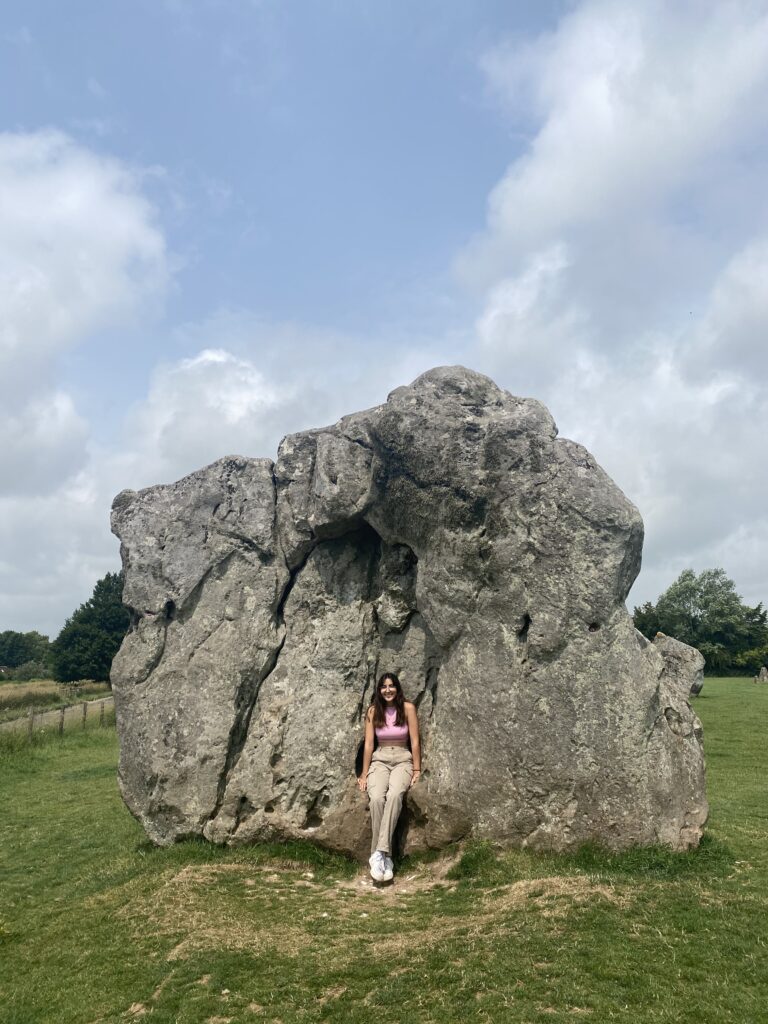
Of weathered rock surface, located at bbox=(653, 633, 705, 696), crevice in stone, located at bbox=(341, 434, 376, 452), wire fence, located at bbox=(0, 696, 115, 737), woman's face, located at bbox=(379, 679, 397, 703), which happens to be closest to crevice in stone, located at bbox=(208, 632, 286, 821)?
woman's face, located at bbox=(379, 679, 397, 703)

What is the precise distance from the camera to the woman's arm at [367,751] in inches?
473

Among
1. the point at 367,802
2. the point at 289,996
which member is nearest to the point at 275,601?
the point at 367,802

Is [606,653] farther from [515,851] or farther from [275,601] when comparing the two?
[275,601]

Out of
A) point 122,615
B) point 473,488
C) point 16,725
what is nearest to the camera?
point 473,488

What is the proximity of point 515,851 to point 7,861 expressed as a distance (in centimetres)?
941

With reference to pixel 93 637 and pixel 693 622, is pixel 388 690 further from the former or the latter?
pixel 693 622

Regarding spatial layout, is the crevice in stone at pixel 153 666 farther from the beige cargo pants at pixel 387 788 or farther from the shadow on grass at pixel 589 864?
the shadow on grass at pixel 589 864

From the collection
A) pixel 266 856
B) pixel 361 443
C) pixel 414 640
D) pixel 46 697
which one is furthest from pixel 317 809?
pixel 46 697

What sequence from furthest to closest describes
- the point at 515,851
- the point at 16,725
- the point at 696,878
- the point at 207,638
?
the point at 16,725, the point at 207,638, the point at 515,851, the point at 696,878

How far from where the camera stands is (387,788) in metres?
11.6

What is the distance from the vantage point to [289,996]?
7.32 metres

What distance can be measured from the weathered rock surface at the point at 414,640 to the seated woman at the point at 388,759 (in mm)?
313

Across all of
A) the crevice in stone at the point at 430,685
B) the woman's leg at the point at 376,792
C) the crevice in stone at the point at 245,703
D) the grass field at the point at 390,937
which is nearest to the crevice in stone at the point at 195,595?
the crevice in stone at the point at 245,703

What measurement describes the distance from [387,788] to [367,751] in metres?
0.76
